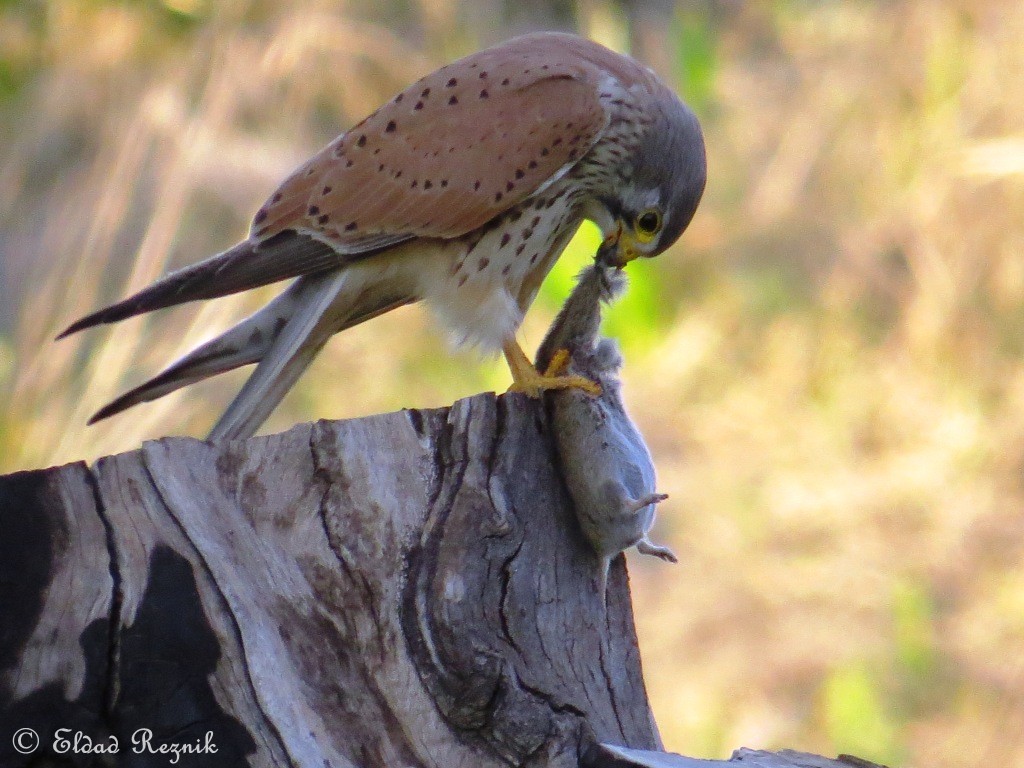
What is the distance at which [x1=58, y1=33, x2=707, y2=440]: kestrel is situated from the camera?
282 cm

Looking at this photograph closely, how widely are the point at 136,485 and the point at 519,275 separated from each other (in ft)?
4.17

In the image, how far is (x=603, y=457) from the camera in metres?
2.26

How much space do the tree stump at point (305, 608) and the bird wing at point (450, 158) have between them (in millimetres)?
829

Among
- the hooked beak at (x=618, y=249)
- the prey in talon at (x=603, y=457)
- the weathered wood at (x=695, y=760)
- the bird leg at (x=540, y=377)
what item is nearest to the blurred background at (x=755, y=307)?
the hooked beak at (x=618, y=249)

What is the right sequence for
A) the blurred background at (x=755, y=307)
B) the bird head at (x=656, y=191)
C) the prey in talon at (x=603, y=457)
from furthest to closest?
the blurred background at (x=755, y=307) → the bird head at (x=656, y=191) → the prey in talon at (x=603, y=457)

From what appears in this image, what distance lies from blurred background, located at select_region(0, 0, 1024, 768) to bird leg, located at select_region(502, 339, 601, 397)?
169 cm

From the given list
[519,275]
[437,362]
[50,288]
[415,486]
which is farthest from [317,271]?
[437,362]

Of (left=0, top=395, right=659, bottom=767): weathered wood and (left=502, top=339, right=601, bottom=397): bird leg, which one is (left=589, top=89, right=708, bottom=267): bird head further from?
(left=0, top=395, right=659, bottom=767): weathered wood

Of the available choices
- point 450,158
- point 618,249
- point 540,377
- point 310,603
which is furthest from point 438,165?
point 310,603

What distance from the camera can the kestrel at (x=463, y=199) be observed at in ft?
9.24

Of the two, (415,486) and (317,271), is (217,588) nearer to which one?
(415,486)

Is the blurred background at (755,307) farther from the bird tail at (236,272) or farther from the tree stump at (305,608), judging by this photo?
the tree stump at (305,608)

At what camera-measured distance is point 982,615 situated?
526 centimetres

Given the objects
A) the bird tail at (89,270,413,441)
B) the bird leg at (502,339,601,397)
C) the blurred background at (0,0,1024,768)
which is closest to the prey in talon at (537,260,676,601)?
the bird leg at (502,339,601,397)
